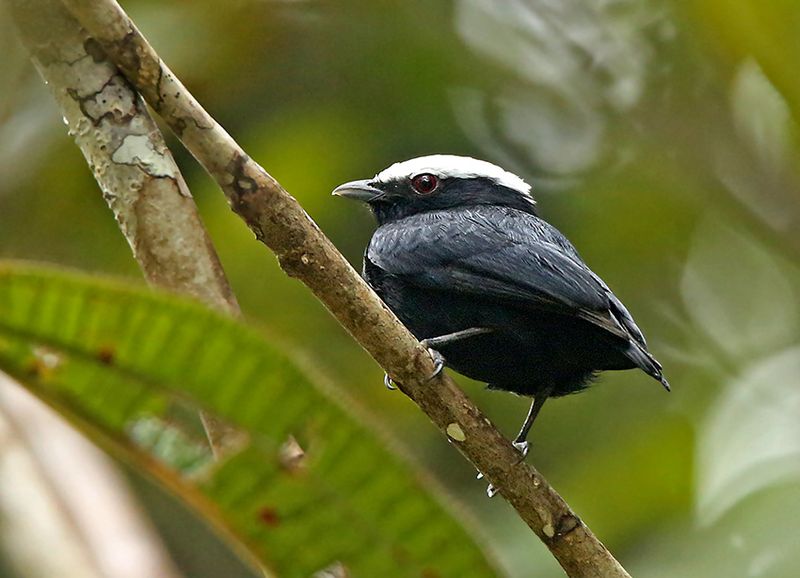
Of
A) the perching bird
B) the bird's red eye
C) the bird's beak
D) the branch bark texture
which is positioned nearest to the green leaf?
the branch bark texture

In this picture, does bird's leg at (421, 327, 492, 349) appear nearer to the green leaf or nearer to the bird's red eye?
the bird's red eye

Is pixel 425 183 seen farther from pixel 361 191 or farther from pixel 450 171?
pixel 361 191

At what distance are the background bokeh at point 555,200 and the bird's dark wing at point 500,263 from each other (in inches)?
27.0

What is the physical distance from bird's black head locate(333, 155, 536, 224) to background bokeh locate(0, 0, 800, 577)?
0.58 metres

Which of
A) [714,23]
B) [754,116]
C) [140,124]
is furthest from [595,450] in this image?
[140,124]

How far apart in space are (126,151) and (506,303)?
1.49m

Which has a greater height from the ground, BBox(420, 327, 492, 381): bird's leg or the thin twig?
the thin twig

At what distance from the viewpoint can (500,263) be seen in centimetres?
377

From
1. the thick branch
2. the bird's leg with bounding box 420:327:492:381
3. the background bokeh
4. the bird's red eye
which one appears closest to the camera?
the thick branch

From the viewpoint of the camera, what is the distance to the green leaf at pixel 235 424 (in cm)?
193

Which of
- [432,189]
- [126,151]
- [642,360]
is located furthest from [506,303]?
[126,151]

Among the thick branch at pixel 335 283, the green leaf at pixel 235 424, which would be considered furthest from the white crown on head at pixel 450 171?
the green leaf at pixel 235 424

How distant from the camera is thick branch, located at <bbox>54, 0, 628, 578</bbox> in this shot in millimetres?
2529

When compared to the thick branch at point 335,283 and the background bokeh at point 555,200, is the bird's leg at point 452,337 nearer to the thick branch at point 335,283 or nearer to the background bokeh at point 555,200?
the thick branch at point 335,283
